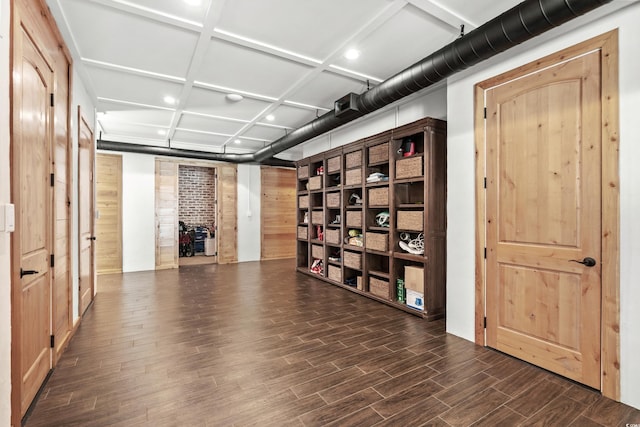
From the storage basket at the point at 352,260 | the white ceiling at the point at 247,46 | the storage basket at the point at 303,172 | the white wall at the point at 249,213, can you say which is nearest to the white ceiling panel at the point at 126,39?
the white ceiling at the point at 247,46

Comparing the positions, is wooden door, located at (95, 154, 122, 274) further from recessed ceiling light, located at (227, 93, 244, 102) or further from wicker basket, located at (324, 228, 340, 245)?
wicker basket, located at (324, 228, 340, 245)

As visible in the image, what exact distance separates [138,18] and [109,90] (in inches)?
77.8

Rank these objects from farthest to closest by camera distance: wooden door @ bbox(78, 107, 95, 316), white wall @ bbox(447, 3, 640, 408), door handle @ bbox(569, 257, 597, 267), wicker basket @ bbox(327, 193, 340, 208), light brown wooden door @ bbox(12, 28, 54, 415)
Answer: wicker basket @ bbox(327, 193, 340, 208) < wooden door @ bbox(78, 107, 95, 316) < door handle @ bbox(569, 257, 597, 267) < white wall @ bbox(447, 3, 640, 408) < light brown wooden door @ bbox(12, 28, 54, 415)

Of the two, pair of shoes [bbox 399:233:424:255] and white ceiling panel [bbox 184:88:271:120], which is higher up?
white ceiling panel [bbox 184:88:271:120]

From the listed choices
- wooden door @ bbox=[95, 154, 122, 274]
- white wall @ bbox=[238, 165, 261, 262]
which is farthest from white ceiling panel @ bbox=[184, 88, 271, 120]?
wooden door @ bbox=[95, 154, 122, 274]

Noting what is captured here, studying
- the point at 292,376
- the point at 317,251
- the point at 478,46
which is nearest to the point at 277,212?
the point at 317,251

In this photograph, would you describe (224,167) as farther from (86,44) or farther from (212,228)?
(86,44)

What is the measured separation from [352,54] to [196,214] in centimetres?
771

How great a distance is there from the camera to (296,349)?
9.79 feet

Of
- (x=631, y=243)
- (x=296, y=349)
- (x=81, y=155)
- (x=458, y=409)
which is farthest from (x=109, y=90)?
(x=631, y=243)

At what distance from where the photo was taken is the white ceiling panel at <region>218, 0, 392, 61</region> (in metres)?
2.52

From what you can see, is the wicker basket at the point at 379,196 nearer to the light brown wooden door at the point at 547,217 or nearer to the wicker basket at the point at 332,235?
the wicker basket at the point at 332,235

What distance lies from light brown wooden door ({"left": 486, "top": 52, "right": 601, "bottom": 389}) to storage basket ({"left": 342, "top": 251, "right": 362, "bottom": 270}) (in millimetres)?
2180

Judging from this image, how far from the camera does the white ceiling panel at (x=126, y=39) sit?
262 cm
